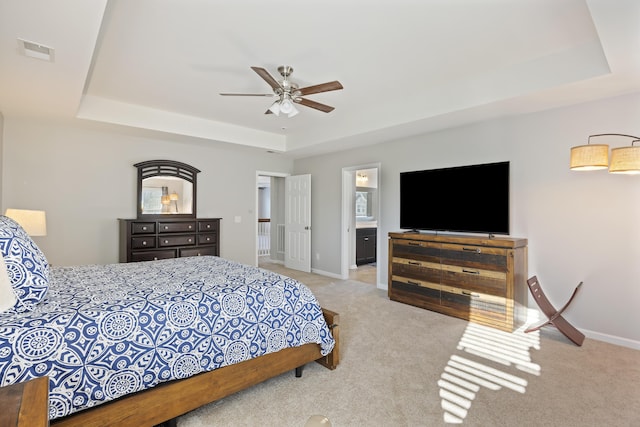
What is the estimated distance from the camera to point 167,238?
471 cm

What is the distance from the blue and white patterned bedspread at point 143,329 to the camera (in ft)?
4.81

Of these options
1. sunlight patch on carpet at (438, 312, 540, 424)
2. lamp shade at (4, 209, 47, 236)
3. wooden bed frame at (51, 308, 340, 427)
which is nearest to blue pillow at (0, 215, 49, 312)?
wooden bed frame at (51, 308, 340, 427)

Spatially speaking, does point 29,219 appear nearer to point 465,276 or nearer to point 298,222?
point 298,222

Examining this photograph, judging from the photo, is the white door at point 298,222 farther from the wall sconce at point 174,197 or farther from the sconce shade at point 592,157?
the sconce shade at point 592,157

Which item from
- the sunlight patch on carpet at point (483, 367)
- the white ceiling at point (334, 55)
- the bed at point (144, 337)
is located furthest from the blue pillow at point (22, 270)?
the sunlight patch on carpet at point (483, 367)

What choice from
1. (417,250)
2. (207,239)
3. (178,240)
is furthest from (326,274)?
(178,240)

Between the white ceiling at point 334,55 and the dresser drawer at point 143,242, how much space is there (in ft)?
5.06

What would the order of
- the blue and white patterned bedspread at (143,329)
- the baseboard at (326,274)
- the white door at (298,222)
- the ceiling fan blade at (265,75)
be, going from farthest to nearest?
1. the white door at (298,222)
2. the baseboard at (326,274)
3. the ceiling fan blade at (265,75)
4. the blue and white patterned bedspread at (143,329)

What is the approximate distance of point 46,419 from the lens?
0.90 metres

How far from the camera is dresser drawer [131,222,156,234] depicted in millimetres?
4469

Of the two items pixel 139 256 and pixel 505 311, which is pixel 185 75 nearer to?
pixel 139 256

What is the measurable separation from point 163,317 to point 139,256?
10.3ft

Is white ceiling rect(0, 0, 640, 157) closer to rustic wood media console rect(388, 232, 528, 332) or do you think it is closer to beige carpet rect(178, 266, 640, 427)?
rustic wood media console rect(388, 232, 528, 332)

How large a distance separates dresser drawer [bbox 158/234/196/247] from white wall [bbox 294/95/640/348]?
3.90m
